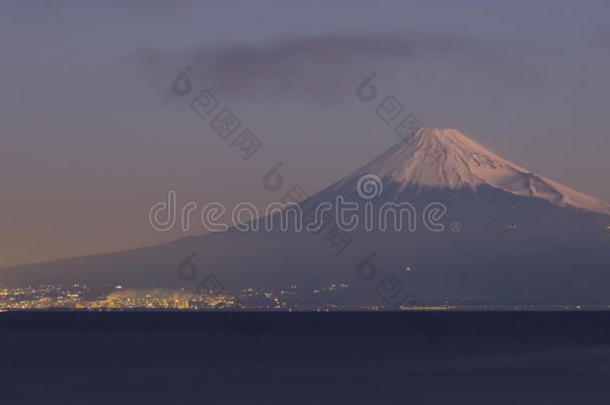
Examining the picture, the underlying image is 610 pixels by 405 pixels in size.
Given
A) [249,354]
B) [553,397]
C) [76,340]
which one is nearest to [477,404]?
[553,397]

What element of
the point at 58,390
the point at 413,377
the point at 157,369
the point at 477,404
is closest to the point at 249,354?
the point at 157,369

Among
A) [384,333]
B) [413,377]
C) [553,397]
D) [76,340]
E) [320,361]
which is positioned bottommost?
[553,397]

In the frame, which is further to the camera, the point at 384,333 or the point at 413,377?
the point at 384,333

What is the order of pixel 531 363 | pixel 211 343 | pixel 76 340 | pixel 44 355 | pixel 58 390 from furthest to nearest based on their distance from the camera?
1. pixel 76 340
2. pixel 211 343
3. pixel 44 355
4. pixel 531 363
5. pixel 58 390

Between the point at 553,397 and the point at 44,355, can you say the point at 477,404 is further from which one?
the point at 44,355

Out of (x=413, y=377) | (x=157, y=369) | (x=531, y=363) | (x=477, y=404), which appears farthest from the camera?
(x=531, y=363)

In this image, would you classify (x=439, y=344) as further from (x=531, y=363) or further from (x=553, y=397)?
(x=553, y=397)

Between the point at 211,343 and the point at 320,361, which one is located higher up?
the point at 211,343
